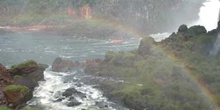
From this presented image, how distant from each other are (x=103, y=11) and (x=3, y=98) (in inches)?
3597

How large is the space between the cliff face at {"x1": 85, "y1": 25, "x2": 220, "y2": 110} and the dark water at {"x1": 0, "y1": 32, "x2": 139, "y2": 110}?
9.28 feet

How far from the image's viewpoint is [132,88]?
5125 cm

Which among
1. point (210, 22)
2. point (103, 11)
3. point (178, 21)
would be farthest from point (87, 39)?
point (210, 22)

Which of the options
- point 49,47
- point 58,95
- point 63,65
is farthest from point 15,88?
point 49,47

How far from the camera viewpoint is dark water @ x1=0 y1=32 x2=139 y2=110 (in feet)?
162

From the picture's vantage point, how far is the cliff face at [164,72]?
47.7m

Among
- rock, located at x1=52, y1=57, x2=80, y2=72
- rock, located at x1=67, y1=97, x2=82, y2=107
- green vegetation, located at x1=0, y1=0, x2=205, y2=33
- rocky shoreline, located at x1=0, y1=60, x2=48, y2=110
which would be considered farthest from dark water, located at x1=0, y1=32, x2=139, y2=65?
rock, located at x1=67, y1=97, x2=82, y2=107

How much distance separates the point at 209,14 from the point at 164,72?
11910 cm

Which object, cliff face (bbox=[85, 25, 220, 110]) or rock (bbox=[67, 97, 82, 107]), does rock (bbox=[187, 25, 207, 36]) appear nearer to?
cliff face (bbox=[85, 25, 220, 110])

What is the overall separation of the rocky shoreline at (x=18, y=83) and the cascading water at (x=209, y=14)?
96.2m

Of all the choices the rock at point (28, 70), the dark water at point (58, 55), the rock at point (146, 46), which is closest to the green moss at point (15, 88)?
the dark water at point (58, 55)

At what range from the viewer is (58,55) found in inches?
3354

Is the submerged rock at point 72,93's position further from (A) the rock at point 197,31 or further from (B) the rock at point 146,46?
(A) the rock at point 197,31

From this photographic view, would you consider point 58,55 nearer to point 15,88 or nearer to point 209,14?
point 15,88
